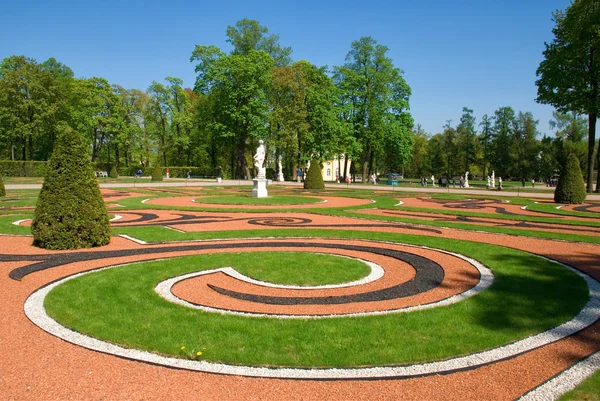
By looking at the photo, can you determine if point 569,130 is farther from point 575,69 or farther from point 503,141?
point 575,69

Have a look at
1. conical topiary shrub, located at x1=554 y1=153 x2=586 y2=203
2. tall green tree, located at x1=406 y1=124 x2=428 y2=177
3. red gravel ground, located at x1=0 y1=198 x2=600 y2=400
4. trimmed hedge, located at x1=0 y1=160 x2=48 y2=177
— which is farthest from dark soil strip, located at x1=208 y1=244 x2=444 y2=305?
tall green tree, located at x1=406 y1=124 x2=428 y2=177

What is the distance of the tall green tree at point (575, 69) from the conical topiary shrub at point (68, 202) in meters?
35.9

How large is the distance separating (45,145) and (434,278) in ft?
240

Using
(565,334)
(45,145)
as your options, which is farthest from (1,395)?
(45,145)

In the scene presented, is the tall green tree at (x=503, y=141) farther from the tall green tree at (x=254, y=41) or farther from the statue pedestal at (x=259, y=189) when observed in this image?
the statue pedestal at (x=259, y=189)

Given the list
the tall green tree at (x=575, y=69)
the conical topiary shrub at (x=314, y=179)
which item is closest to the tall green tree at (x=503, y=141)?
the tall green tree at (x=575, y=69)

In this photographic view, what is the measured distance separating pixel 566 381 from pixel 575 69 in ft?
133

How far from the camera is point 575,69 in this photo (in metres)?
36.4

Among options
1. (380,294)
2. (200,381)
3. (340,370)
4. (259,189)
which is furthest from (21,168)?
(340,370)

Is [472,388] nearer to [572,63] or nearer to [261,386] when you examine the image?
[261,386]

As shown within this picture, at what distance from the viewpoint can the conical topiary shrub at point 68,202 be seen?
10.4 m

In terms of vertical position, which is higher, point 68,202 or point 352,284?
point 68,202

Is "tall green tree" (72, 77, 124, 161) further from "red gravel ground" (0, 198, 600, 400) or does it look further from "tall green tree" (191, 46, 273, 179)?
"red gravel ground" (0, 198, 600, 400)

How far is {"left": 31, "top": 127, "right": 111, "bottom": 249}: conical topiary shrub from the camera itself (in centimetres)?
1035
